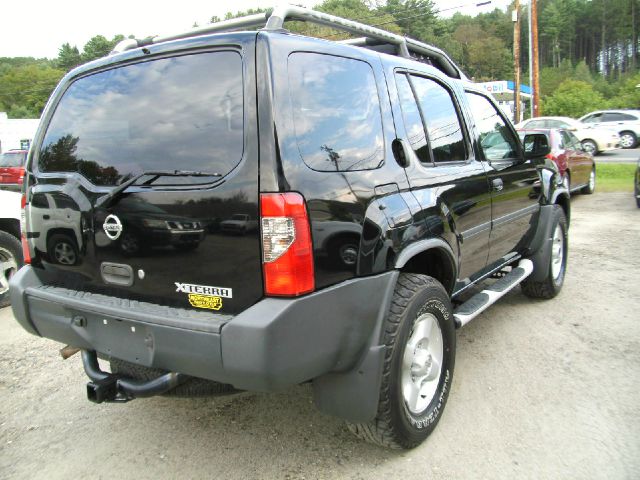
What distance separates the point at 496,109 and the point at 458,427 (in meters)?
2.62

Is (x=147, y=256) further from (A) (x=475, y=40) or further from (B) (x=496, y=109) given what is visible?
(A) (x=475, y=40)

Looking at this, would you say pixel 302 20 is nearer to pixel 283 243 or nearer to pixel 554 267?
pixel 283 243

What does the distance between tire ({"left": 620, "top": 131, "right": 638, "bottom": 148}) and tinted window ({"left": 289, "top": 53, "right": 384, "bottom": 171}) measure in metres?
27.1

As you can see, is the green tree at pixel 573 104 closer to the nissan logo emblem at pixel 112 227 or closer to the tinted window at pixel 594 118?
the tinted window at pixel 594 118

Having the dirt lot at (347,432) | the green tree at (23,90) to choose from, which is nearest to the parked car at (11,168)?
the dirt lot at (347,432)

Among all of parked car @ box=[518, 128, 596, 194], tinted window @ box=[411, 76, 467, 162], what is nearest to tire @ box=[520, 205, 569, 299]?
tinted window @ box=[411, 76, 467, 162]

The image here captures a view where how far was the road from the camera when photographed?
1997cm

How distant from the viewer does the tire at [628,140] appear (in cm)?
2502

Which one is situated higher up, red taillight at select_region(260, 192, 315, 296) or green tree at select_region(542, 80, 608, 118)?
green tree at select_region(542, 80, 608, 118)

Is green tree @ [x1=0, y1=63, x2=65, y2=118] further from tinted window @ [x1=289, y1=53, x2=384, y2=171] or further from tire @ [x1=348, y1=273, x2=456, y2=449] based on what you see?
tire @ [x1=348, y1=273, x2=456, y2=449]

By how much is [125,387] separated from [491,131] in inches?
126

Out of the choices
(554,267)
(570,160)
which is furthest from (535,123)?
(554,267)

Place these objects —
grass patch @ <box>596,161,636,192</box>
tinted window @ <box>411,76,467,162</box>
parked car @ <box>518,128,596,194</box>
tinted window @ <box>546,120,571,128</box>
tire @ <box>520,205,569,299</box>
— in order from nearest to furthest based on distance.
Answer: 1. tinted window @ <box>411,76,467,162</box>
2. tire @ <box>520,205,569,299</box>
3. parked car @ <box>518,128,596,194</box>
4. grass patch @ <box>596,161,636,192</box>
5. tinted window @ <box>546,120,571,128</box>

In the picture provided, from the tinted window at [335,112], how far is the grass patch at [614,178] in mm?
13045
